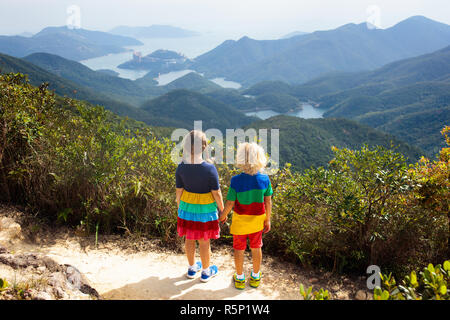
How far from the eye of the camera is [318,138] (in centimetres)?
6131

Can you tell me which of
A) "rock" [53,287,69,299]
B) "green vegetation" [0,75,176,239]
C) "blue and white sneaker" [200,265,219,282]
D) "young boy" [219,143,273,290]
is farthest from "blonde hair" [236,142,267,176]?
"rock" [53,287,69,299]

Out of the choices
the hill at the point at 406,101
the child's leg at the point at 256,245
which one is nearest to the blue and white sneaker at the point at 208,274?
the child's leg at the point at 256,245

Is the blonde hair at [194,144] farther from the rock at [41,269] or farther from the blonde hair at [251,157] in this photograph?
the rock at [41,269]

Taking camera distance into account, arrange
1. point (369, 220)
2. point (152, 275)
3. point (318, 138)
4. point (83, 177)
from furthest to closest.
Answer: point (318, 138), point (83, 177), point (369, 220), point (152, 275)

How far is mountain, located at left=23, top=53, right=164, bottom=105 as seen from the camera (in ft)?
424

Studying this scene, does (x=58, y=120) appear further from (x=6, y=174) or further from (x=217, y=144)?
(x=217, y=144)

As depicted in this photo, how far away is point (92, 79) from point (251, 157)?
486ft

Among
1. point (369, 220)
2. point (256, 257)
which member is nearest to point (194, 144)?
point (256, 257)

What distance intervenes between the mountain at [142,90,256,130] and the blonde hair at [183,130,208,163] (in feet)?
308

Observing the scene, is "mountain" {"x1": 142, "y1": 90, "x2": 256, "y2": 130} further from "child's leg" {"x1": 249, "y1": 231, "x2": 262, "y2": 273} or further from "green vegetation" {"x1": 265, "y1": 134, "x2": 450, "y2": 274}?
"child's leg" {"x1": 249, "y1": 231, "x2": 262, "y2": 273}

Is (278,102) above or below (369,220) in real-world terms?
above

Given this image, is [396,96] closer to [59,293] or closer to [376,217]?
[376,217]

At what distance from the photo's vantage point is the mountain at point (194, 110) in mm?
100000

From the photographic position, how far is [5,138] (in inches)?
151
